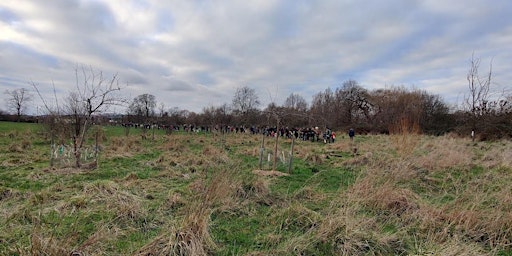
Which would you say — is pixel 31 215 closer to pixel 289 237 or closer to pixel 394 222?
pixel 289 237

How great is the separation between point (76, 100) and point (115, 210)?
285 inches

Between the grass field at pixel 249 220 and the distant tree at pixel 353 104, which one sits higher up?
the distant tree at pixel 353 104

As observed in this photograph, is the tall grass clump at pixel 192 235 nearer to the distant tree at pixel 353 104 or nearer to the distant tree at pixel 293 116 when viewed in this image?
the distant tree at pixel 293 116

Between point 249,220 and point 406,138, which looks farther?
point 406,138

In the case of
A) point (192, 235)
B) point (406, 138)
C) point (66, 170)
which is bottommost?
point (66, 170)

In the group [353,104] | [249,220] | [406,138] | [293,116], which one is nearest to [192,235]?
[249,220]

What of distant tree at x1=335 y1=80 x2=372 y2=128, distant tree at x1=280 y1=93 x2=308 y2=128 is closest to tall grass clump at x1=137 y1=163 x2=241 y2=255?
distant tree at x1=280 y1=93 x2=308 y2=128

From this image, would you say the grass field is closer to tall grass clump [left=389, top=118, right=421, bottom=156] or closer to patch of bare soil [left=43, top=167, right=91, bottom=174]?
patch of bare soil [left=43, top=167, right=91, bottom=174]

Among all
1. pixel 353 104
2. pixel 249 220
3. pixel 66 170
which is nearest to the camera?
pixel 249 220

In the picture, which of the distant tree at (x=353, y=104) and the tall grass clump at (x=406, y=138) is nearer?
the tall grass clump at (x=406, y=138)

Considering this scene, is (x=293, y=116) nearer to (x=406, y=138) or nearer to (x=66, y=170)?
(x=406, y=138)

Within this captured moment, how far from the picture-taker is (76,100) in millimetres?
10234

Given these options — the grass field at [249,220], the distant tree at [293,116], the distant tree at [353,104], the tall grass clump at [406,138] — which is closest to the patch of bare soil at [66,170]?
the grass field at [249,220]

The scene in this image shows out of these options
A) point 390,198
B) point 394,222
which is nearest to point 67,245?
point 394,222
